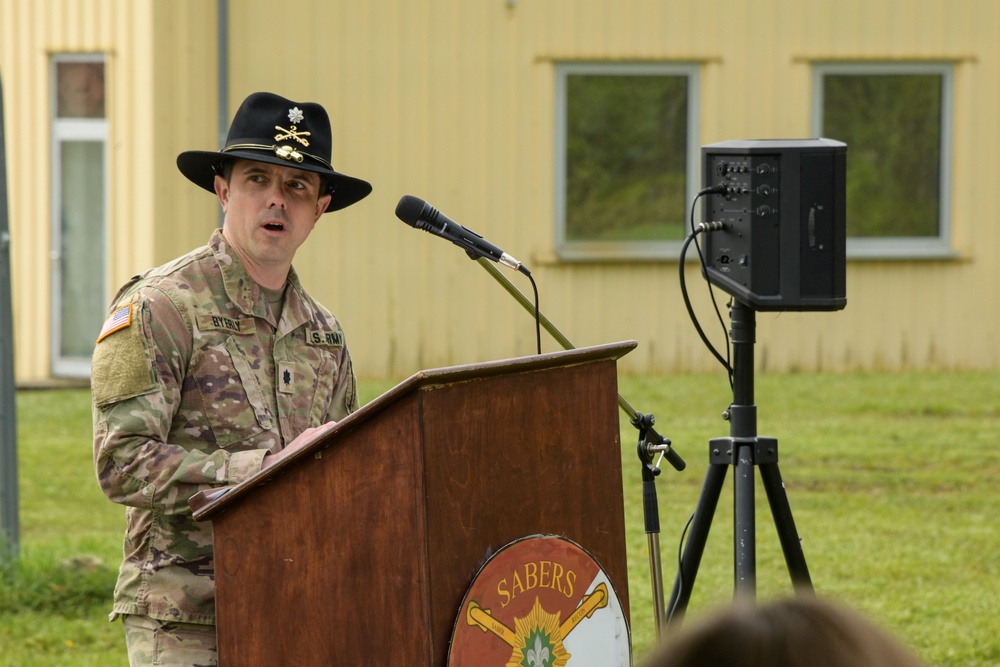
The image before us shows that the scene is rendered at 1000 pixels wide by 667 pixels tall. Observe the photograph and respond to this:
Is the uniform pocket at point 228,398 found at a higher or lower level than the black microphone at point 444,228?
lower

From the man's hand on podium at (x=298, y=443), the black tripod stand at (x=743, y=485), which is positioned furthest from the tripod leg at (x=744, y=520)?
the man's hand on podium at (x=298, y=443)

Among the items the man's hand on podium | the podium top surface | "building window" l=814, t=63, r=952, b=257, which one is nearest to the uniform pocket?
the man's hand on podium

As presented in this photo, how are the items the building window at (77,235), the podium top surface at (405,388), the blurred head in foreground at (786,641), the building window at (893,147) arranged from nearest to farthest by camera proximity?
the blurred head in foreground at (786,641) → the podium top surface at (405,388) → the building window at (77,235) → the building window at (893,147)

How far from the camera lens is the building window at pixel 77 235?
12.3 meters

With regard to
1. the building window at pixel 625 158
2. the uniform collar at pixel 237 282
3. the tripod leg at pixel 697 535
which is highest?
the building window at pixel 625 158

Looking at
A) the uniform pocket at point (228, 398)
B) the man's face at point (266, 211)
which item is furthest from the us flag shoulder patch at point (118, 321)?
the man's face at point (266, 211)

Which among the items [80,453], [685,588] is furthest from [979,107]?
[685,588]

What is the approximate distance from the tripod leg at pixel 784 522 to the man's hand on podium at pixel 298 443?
181cm

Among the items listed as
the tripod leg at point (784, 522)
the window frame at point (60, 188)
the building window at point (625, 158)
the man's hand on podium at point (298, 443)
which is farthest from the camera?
the building window at point (625, 158)

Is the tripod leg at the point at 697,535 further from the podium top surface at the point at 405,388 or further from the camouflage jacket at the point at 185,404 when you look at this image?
the podium top surface at the point at 405,388

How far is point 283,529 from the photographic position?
2389 millimetres

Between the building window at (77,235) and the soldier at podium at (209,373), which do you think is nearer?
the soldier at podium at (209,373)

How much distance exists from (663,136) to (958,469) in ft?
16.1

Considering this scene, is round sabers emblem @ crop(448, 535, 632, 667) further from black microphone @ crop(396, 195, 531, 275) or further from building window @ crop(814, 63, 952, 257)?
building window @ crop(814, 63, 952, 257)
